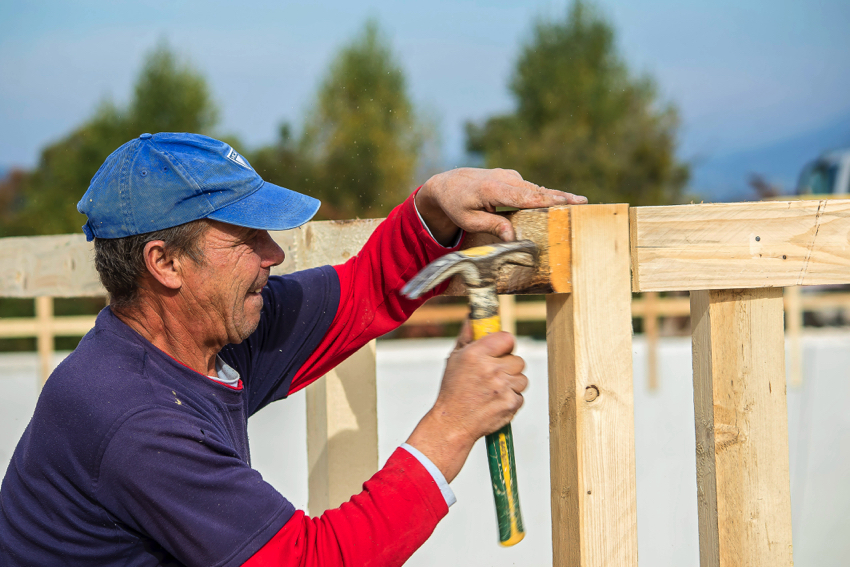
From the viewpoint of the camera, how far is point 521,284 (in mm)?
1322

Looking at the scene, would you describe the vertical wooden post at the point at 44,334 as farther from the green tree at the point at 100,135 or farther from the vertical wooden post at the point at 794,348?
the vertical wooden post at the point at 794,348

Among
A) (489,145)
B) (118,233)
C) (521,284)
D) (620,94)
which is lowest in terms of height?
(521,284)

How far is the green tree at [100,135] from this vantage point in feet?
37.1

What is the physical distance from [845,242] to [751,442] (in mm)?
423

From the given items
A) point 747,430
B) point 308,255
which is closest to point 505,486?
point 747,430

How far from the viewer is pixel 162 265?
1.47m

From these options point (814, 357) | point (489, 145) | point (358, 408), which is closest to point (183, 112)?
point (489, 145)

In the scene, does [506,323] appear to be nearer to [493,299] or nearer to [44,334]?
[44,334]

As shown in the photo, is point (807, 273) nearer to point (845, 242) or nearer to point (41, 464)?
point (845, 242)

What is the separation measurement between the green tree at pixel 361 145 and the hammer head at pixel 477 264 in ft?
37.2

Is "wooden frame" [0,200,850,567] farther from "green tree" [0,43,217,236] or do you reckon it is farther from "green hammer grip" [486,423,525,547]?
"green tree" [0,43,217,236]

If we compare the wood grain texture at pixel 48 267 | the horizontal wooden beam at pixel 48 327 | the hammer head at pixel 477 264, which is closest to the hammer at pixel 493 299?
the hammer head at pixel 477 264

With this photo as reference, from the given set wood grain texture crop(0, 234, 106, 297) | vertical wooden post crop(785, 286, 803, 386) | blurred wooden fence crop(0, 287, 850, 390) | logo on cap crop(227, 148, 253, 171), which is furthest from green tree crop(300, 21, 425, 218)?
logo on cap crop(227, 148, 253, 171)

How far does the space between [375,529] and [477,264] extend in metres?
0.51
